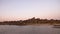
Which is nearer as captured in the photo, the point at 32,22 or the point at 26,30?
the point at 32,22

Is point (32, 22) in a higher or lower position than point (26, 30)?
higher

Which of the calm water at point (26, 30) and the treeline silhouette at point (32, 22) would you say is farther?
the calm water at point (26, 30)

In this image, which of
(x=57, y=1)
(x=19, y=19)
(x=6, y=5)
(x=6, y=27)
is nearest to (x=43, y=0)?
(x=57, y=1)

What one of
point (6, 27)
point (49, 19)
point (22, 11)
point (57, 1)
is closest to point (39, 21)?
point (49, 19)

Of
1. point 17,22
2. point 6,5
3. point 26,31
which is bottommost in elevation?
point 26,31

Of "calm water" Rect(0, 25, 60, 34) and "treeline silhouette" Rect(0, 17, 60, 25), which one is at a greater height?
"treeline silhouette" Rect(0, 17, 60, 25)

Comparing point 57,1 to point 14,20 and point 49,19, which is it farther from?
point 14,20

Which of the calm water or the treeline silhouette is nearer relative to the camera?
the treeline silhouette

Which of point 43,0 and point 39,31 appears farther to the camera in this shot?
point 39,31

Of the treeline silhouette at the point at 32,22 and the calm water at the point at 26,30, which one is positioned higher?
the treeline silhouette at the point at 32,22

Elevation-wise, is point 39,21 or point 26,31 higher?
point 39,21
